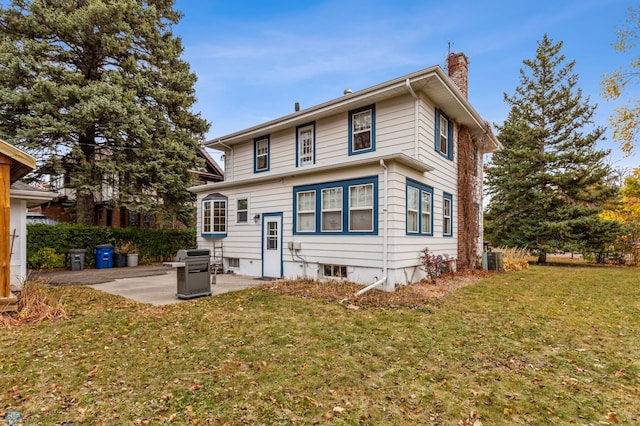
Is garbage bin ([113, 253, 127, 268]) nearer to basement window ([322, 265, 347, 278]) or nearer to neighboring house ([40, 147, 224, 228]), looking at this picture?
neighboring house ([40, 147, 224, 228])

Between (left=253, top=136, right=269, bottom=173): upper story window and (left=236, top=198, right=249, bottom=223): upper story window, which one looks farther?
(left=253, top=136, right=269, bottom=173): upper story window

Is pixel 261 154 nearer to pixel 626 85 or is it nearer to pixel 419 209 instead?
pixel 419 209

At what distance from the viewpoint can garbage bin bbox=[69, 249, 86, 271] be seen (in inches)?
518

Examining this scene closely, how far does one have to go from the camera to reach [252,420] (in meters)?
2.77

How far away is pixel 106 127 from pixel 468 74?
15854 mm

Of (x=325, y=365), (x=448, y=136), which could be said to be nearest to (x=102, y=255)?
(x=325, y=365)

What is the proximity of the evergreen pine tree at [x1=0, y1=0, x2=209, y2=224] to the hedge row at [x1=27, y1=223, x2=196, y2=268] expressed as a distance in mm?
1220

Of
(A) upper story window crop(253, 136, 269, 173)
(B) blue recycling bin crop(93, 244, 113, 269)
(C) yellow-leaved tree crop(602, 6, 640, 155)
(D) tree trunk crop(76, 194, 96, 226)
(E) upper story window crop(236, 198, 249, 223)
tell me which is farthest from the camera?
(D) tree trunk crop(76, 194, 96, 226)

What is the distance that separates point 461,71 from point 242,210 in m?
10.0

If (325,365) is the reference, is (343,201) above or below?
above

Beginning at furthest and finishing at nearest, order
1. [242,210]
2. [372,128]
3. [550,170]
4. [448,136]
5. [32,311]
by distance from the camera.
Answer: [550,170]
[242,210]
[448,136]
[372,128]
[32,311]

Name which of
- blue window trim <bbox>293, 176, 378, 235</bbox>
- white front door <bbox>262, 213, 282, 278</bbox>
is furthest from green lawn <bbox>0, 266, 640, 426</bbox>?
white front door <bbox>262, 213, 282, 278</bbox>

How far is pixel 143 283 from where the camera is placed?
10.0m

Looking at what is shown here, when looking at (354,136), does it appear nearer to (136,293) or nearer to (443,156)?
(443,156)
